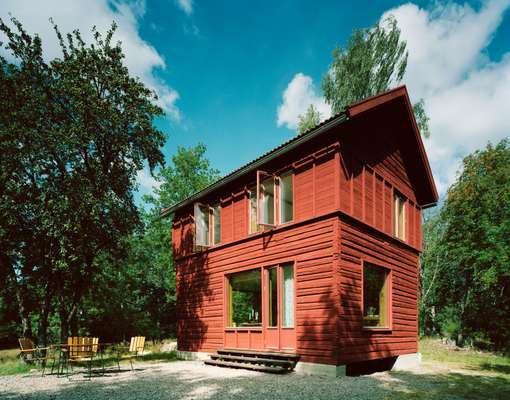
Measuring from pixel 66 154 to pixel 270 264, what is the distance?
28.7 feet

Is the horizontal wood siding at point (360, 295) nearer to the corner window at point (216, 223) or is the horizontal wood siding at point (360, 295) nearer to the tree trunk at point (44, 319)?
the corner window at point (216, 223)

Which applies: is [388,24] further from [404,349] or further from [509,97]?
[404,349]

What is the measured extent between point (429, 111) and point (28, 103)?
22495 millimetres

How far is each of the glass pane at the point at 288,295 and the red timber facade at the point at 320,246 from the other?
3cm

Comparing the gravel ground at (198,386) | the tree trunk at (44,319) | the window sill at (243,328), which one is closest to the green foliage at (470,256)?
the window sill at (243,328)

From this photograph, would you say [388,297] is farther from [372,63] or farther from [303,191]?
[372,63]

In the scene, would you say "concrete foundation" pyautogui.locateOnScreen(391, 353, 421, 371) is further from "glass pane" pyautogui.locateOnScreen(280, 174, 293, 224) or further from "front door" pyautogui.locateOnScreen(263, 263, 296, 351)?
"glass pane" pyautogui.locateOnScreen(280, 174, 293, 224)

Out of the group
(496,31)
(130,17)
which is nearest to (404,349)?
(130,17)

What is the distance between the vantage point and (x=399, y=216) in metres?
14.1

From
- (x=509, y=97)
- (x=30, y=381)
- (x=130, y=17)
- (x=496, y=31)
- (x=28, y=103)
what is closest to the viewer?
(x=30, y=381)

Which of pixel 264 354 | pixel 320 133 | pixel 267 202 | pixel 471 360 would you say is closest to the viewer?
pixel 320 133

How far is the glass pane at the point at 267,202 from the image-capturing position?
12094 millimetres

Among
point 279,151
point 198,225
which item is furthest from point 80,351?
point 279,151

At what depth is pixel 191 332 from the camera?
14953 millimetres
